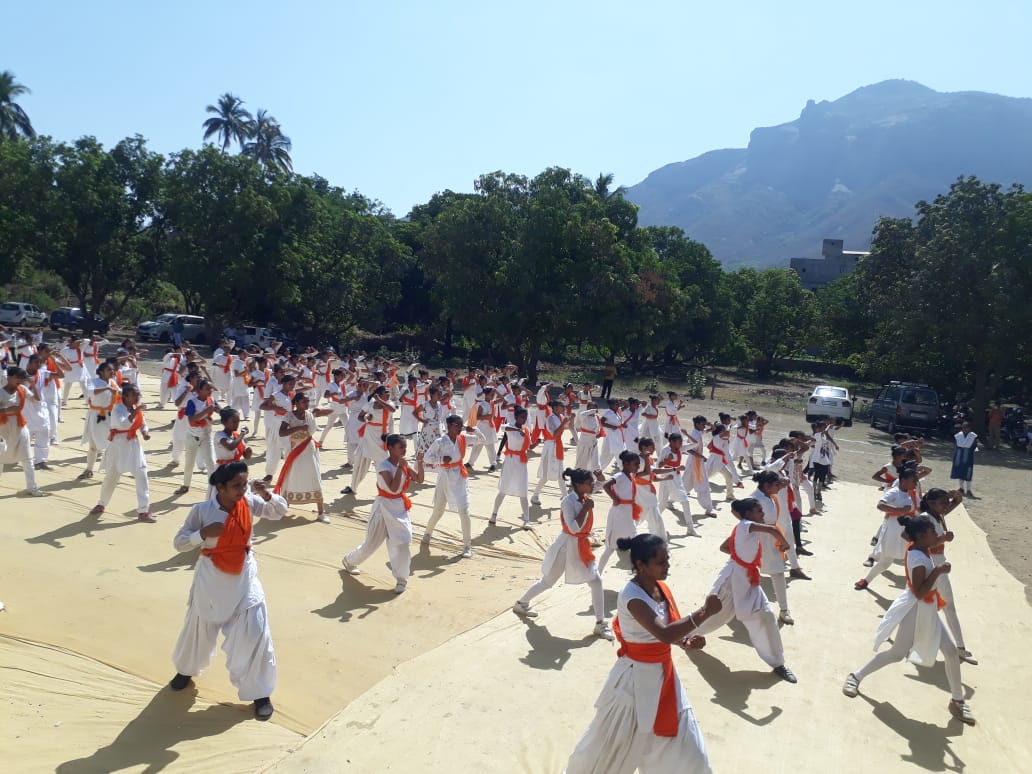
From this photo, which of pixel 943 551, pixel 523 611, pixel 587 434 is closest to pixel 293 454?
pixel 523 611

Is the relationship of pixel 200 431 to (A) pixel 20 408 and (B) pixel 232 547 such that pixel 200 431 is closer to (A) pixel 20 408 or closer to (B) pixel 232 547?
(A) pixel 20 408

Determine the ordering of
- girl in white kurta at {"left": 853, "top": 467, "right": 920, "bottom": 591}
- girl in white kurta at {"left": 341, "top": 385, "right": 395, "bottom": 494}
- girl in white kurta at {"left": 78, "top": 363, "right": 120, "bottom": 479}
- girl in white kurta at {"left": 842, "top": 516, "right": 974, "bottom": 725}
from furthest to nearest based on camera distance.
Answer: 1. girl in white kurta at {"left": 341, "top": 385, "right": 395, "bottom": 494}
2. girl in white kurta at {"left": 78, "top": 363, "right": 120, "bottom": 479}
3. girl in white kurta at {"left": 853, "top": 467, "right": 920, "bottom": 591}
4. girl in white kurta at {"left": 842, "top": 516, "right": 974, "bottom": 725}

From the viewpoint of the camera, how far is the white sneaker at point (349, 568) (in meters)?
7.78

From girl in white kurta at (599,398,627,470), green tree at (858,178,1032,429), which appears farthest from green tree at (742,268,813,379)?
girl in white kurta at (599,398,627,470)

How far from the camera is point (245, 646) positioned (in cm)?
505

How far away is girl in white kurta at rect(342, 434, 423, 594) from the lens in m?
7.52

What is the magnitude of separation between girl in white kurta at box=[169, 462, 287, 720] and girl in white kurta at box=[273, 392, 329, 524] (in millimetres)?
4304

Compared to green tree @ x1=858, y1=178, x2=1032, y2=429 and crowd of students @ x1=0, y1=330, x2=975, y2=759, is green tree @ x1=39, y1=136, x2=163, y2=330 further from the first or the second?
green tree @ x1=858, y1=178, x2=1032, y2=429

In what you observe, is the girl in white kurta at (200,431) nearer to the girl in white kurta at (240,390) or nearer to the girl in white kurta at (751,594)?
the girl in white kurta at (240,390)

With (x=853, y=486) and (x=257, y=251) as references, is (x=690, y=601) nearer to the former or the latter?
(x=853, y=486)

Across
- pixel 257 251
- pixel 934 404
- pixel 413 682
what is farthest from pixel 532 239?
pixel 413 682

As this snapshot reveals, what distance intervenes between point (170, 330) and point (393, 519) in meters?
35.0

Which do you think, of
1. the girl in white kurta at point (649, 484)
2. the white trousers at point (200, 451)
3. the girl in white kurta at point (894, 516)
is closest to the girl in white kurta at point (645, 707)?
the girl in white kurta at point (649, 484)

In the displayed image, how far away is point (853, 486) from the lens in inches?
642
